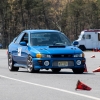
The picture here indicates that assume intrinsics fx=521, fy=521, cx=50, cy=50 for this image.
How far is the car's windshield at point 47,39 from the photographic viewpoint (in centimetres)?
1883

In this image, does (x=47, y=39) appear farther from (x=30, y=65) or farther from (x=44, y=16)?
(x=44, y=16)

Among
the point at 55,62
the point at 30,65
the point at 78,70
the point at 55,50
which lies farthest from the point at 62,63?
the point at 30,65

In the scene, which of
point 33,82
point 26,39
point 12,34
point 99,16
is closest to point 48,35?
point 26,39

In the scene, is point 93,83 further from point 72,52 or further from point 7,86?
point 72,52

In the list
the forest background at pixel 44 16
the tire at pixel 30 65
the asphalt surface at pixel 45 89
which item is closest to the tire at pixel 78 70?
the tire at pixel 30 65

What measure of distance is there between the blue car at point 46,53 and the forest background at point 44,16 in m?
60.3

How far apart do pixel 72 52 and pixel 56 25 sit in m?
74.1

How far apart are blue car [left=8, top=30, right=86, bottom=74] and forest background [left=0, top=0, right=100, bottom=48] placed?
198ft

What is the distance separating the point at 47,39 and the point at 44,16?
70459 millimetres

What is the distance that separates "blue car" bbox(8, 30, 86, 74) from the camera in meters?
17.8

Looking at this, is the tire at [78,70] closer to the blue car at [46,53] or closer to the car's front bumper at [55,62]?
the blue car at [46,53]

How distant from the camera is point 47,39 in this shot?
19000mm

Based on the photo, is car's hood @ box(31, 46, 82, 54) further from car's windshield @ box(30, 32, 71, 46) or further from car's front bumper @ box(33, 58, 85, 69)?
car's windshield @ box(30, 32, 71, 46)

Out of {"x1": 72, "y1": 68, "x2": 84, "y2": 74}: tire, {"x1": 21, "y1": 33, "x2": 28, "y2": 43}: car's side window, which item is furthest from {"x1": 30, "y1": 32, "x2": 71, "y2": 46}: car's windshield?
{"x1": 72, "y1": 68, "x2": 84, "y2": 74}: tire
